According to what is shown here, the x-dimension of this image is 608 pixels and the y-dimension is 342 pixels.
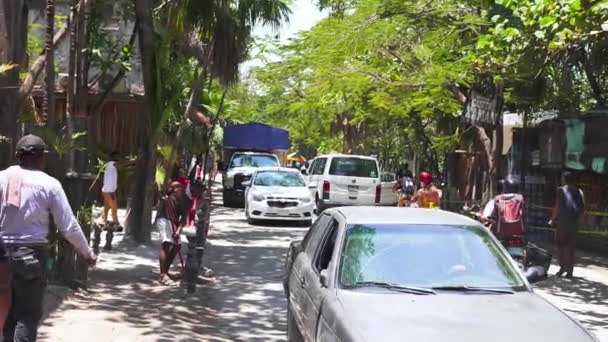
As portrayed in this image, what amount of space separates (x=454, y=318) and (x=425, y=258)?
0.94m

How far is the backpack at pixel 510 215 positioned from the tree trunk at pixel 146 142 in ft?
21.1

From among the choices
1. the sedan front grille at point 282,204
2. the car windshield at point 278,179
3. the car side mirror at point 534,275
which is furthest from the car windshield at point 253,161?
the car side mirror at point 534,275

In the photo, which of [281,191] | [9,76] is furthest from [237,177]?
[9,76]

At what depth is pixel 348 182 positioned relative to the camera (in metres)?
22.0

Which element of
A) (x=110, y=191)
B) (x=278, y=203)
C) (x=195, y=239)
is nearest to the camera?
(x=195, y=239)

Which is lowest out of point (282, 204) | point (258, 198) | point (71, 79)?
point (282, 204)

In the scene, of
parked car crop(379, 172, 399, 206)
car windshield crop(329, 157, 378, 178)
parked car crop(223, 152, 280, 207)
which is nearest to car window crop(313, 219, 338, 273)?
car windshield crop(329, 157, 378, 178)

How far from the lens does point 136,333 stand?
7.60 meters

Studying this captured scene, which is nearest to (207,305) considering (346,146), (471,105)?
(471,105)

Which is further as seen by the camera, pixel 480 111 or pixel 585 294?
pixel 480 111

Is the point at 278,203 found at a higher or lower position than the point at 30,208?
lower

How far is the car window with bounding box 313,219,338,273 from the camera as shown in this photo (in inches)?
227

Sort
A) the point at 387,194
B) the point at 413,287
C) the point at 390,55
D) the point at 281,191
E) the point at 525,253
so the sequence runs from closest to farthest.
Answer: the point at 413,287 → the point at 525,253 → the point at 390,55 → the point at 281,191 → the point at 387,194

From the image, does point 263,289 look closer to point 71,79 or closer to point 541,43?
point 71,79
